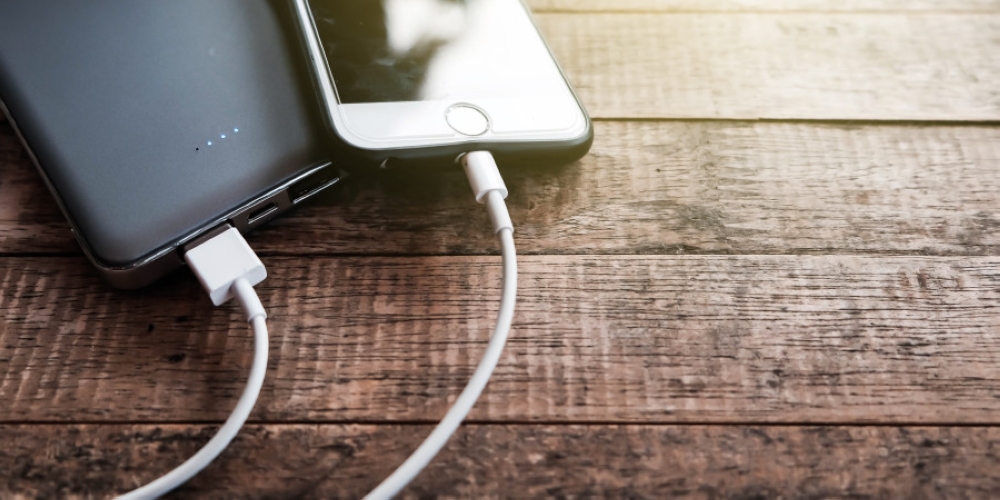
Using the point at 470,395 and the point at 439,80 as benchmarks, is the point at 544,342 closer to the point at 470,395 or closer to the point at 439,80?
the point at 470,395

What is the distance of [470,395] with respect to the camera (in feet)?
1.36

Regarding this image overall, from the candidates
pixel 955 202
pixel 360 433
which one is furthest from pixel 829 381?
pixel 360 433

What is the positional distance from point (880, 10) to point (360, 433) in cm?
57

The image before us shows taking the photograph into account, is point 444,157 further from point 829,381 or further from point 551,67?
point 829,381

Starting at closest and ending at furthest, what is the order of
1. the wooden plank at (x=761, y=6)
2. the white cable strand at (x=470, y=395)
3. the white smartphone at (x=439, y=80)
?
the white cable strand at (x=470, y=395)
the white smartphone at (x=439, y=80)
the wooden plank at (x=761, y=6)

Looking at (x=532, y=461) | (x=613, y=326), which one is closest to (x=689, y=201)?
(x=613, y=326)

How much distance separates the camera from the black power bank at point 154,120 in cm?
45

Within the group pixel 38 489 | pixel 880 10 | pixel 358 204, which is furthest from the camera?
pixel 880 10

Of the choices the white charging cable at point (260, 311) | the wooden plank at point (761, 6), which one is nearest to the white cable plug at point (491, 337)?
the white charging cable at point (260, 311)

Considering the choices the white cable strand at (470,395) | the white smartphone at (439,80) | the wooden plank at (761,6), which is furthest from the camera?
the wooden plank at (761,6)

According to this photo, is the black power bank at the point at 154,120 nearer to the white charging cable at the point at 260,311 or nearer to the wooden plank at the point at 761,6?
the white charging cable at the point at 260,311

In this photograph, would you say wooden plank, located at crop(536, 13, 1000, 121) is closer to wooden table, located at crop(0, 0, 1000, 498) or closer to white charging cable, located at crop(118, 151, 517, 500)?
wooden table, located at crop(0, 0, 1000, 498)

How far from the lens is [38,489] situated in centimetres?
41

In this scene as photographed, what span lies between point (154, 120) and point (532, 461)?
32cm
